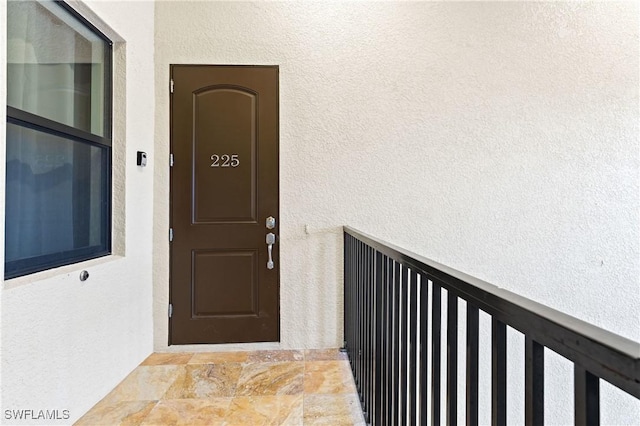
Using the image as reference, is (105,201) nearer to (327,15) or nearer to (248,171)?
(248,171)

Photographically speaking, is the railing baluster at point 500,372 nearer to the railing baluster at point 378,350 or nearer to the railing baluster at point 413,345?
the railing baluster at point 413,345

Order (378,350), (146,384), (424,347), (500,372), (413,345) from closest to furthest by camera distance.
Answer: (500,372) < (424,347) < (413,345) < (378,350) < (146,384)

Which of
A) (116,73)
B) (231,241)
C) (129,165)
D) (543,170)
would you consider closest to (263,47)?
(116,73)

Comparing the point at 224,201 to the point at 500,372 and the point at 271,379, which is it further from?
the point at 500,372

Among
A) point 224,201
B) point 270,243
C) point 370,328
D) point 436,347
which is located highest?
point 224,201

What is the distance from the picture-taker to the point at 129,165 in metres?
2.29

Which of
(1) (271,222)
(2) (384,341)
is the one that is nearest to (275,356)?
(1) (271,222)

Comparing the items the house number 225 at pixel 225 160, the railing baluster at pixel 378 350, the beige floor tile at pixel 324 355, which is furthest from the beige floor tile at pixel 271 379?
the house number 225 at pixel 225 160

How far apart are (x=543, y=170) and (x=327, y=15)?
2.13m

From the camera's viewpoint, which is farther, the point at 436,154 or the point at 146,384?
the point at 436,154

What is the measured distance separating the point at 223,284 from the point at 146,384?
0.81 m

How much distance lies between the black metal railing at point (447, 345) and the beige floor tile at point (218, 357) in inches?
39.2

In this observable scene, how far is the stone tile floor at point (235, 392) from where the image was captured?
5.82 feet

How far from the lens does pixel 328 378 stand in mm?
2195
